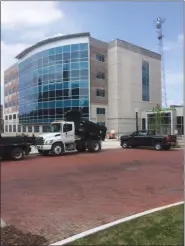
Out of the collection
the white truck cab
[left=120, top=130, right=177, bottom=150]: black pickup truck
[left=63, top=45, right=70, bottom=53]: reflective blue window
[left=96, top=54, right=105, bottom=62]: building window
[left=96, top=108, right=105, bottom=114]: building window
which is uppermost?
[left=63, top=45, right=70, bottom=53]: reflective blue window

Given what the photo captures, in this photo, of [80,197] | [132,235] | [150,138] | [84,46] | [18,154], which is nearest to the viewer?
[132,235]

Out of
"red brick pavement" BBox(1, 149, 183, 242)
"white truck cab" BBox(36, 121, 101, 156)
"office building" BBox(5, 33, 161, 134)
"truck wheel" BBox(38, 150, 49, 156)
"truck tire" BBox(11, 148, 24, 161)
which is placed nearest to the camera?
"office building" BBox(5, 33, 161, 134)

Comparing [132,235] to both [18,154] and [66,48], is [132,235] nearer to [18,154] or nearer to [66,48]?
[66,48]

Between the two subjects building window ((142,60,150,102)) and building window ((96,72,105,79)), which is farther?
building window ((96,72,105,79))

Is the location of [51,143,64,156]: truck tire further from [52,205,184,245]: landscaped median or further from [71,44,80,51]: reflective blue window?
[71,44,80,51]: reflective blue window

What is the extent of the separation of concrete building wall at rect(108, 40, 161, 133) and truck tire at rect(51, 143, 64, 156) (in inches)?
398

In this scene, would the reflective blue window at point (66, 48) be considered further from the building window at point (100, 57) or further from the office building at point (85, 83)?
the building window at point (100, 57)

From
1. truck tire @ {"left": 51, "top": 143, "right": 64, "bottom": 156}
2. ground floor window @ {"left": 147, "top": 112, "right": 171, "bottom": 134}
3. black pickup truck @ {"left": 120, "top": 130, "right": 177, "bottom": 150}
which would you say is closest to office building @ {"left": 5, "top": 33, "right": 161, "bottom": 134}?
ground floor window @ {"left": 147, "top": 112, "right": 171, "bottom": 134}

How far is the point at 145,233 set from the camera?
3295mm

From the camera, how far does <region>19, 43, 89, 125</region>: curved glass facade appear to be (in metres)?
3.39

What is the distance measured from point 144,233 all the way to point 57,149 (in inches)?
408

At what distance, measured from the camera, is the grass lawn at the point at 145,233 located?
308 cm

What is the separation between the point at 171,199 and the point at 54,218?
214cm

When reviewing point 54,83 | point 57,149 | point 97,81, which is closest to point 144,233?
point 97,81
